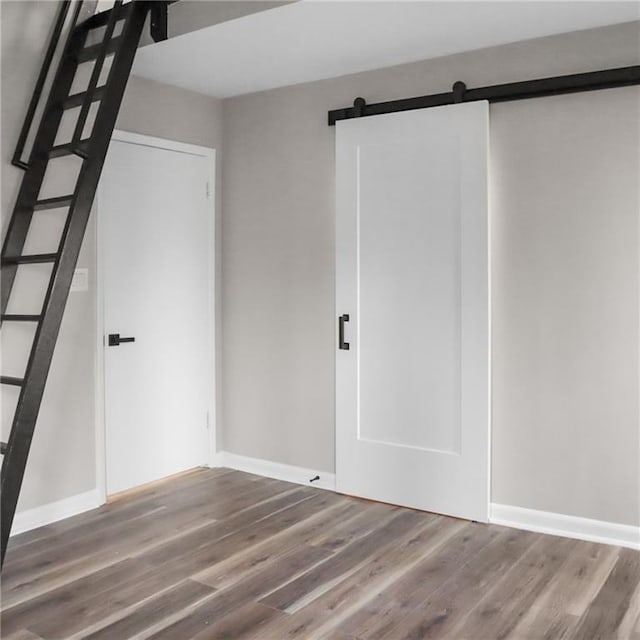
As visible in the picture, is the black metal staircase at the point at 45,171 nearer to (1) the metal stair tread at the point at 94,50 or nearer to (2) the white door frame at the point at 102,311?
(1) the metal stair tread at the point at 94,50

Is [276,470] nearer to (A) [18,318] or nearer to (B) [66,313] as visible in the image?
(B) [66,313]

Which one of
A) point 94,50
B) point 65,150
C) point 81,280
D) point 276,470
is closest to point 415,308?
point 276,470

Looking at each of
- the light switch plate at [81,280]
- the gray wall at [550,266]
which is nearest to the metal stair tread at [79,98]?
the light switch plate at [81,280]

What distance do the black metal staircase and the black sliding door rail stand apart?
46.8 inches

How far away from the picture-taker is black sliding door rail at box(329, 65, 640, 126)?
321cm

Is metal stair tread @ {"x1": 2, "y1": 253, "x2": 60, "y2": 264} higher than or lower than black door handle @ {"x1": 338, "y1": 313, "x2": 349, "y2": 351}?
higher

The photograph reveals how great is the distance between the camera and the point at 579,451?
11.2 feet

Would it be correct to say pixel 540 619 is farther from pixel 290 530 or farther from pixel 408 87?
pixel 408 87

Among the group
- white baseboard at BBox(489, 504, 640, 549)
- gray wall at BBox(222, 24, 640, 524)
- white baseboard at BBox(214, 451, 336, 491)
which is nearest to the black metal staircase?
gray wall at BBox(222, 24, 640, 524)

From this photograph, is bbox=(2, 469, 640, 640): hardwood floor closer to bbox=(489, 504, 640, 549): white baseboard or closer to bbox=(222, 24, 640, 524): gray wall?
bbox=(489, 504, 640, 549): white baseboard

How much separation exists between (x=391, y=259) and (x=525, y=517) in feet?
5.04

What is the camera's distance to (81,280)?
377 centimetres

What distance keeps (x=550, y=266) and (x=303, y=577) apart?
74.3 inches

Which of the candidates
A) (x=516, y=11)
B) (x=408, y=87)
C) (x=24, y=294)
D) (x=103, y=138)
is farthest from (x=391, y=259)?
(x=24, y=294)
